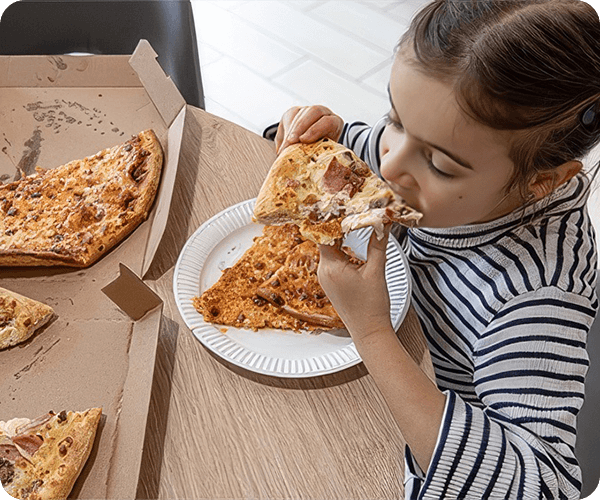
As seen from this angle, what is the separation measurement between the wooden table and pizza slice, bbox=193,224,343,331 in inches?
3.3

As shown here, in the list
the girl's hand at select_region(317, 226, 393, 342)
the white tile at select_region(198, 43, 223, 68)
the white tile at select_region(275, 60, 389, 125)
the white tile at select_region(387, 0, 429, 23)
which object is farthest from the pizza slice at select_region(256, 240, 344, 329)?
the white tile at select_region(387, 0, 429, 23)

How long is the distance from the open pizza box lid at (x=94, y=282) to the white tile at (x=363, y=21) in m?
1.92

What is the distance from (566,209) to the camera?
112cm

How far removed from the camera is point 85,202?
1.46 m

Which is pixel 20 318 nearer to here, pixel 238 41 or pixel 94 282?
pixel 94 282

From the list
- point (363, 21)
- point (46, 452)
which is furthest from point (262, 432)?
point (363, 21)

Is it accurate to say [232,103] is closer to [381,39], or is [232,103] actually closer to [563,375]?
[381,39]

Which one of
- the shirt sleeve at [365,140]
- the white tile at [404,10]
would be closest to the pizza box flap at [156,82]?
the shirt sleeve at [365,140]

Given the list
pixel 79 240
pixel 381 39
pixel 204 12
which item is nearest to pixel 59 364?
pixel 79 240

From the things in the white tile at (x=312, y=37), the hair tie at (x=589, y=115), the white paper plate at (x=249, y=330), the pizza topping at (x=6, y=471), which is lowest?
the white tile at (x=312, y=37)

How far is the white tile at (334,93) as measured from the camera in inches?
113

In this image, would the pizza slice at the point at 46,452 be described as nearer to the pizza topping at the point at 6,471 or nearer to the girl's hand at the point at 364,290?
the pizza topping at the point at 6,471

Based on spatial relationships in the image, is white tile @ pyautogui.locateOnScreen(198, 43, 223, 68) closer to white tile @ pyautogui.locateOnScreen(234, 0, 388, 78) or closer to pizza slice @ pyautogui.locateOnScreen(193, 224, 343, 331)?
white tile @ pyautogui.locateOnScreen(234, 0, 388, 78)

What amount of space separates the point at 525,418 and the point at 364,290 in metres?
0.31
